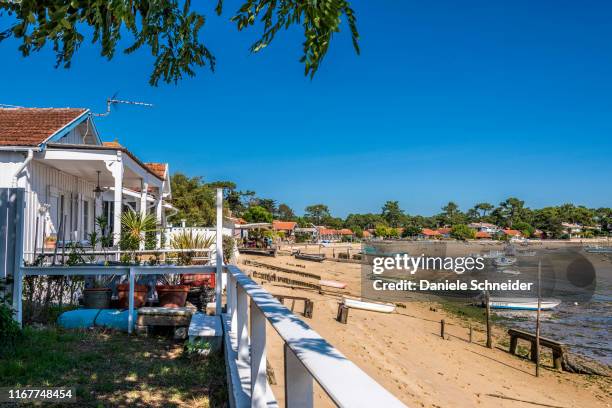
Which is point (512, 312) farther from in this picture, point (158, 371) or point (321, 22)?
point (321, 22)

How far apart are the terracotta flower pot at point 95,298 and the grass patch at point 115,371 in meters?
1.42

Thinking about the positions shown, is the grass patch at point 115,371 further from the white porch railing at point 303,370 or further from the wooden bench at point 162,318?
the white porch railing at point 303,370

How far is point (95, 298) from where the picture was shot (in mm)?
7766

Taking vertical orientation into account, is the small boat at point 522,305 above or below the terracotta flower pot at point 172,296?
below

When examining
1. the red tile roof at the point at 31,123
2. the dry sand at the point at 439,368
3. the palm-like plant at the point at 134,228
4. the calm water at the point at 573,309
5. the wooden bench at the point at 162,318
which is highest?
the red tile roof at the point at 31,123

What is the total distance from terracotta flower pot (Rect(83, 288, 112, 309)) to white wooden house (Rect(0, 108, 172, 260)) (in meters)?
1.79

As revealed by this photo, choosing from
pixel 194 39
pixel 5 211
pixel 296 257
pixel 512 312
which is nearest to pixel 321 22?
pixel 194 39

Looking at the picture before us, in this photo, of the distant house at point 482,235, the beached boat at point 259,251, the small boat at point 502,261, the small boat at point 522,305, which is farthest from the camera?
the distant house at point 482,235

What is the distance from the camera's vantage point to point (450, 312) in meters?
26.4

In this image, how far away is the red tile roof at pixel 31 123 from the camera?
10586 mm

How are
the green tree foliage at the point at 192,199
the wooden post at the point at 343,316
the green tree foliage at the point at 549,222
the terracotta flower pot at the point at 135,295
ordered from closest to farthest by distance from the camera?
the terracotta flower pot at the point at 135,295
the wooden post at the point at 343,316
the green tree foliage at the point at 192,199
the green tree foliage at the point at 549,222

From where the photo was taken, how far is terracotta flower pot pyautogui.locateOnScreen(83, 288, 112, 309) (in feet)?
25.4

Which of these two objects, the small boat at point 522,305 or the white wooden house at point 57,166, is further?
the small boat at point 522,305

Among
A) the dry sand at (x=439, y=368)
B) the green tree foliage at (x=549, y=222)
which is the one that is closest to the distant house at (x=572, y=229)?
the green tree foliage at (x=549, y=222)
